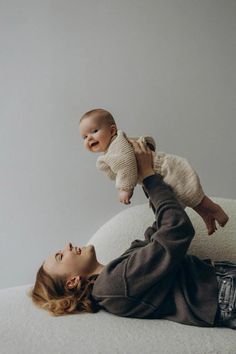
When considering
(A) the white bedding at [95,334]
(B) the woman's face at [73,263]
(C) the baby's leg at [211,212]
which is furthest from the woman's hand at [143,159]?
(A) the white bedding at [95,334]

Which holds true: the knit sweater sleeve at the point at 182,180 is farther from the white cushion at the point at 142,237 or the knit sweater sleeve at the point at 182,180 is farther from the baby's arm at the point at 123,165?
the white cushion at the point at 142,237

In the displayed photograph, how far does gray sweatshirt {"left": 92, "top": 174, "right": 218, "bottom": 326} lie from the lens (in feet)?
3.99

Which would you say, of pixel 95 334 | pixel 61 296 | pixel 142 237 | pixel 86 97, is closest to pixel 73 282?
pixel 61 296

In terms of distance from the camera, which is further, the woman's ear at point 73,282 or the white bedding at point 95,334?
the woman's ear at point 73,282

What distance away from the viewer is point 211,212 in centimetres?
132

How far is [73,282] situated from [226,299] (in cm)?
44

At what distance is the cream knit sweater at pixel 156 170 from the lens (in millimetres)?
1228

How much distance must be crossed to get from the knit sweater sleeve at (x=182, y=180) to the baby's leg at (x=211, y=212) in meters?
0.03

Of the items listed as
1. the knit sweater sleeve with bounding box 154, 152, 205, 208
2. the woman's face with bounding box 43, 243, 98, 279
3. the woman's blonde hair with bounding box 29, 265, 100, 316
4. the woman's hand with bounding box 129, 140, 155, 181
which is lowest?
the woman's blonde hair with bounding box 29, 265, 100, 316

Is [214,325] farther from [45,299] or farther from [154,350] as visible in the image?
[45,299]

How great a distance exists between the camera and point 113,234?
62.8 inches

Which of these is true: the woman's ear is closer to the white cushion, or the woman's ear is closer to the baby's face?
the white cushion

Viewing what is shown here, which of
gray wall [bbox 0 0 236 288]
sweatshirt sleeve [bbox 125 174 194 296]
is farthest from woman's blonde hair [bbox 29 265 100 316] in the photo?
gray wall [bbox 0 0 236 288]

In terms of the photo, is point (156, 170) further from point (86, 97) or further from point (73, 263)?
point (86, 97)
